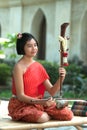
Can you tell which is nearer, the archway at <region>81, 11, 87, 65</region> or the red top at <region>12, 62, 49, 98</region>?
the red top at <region>12, 62, 49, 98</region>

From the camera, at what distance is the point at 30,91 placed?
4.09m

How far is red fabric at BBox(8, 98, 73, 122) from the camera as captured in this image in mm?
3863

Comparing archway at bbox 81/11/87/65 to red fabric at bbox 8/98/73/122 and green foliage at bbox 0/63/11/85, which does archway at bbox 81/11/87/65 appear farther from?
red fabric at bbox 8/98/73/122

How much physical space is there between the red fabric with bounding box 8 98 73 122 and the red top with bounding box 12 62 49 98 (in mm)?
141

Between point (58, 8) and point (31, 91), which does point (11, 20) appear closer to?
point (58, 8)

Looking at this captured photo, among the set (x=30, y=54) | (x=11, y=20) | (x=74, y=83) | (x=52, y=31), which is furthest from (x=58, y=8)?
(x=30, y=54)

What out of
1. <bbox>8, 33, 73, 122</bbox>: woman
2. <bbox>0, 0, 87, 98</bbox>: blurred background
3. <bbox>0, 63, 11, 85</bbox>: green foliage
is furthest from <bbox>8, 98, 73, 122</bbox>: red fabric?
<bbox>0, 63, 11, 85</bbox>: green foliage

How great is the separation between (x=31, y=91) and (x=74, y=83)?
1045 centimetres

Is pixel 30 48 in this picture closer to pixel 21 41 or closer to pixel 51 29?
pixel 21 41

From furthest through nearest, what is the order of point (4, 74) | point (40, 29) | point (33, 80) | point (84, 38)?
point (40, 29)
point (84, 38)
point (4, 74)
point (33, 80)

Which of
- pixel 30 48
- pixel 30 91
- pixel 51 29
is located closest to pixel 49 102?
pixel 30 91

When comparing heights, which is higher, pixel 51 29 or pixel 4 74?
pixel 51 29

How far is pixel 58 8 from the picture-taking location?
712 inches

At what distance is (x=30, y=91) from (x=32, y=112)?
268mm
